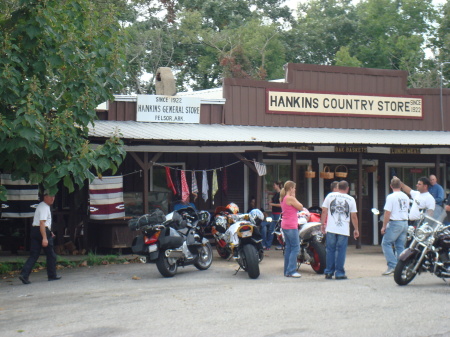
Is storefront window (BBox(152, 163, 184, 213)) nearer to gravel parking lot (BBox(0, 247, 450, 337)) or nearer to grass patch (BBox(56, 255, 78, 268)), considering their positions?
grass patch (BBox(56, 255, 78, 268))

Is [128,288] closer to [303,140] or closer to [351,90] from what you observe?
[303,140]

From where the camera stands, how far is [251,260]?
1306 cm

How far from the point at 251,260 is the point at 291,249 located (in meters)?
0.72

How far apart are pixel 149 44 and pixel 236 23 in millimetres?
6701

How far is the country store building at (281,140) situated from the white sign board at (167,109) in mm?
23

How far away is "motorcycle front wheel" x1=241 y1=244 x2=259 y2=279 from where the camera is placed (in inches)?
515

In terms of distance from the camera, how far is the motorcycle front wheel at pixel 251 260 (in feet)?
42.9

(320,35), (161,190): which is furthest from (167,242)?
(320,35)

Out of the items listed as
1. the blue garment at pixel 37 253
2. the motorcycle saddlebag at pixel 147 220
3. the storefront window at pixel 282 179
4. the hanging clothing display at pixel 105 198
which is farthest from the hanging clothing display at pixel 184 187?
the blue garment at pixel 37 253

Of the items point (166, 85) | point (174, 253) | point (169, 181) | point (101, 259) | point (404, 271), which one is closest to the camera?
point (404, 271)

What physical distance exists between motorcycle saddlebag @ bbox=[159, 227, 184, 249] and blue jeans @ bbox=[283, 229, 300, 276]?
1.78 meters

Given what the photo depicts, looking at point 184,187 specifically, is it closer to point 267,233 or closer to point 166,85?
point 267,233

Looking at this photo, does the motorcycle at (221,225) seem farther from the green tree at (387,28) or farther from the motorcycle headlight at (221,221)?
the green tree at (387,28)

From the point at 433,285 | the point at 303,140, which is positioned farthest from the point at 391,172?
the point at 433,285
